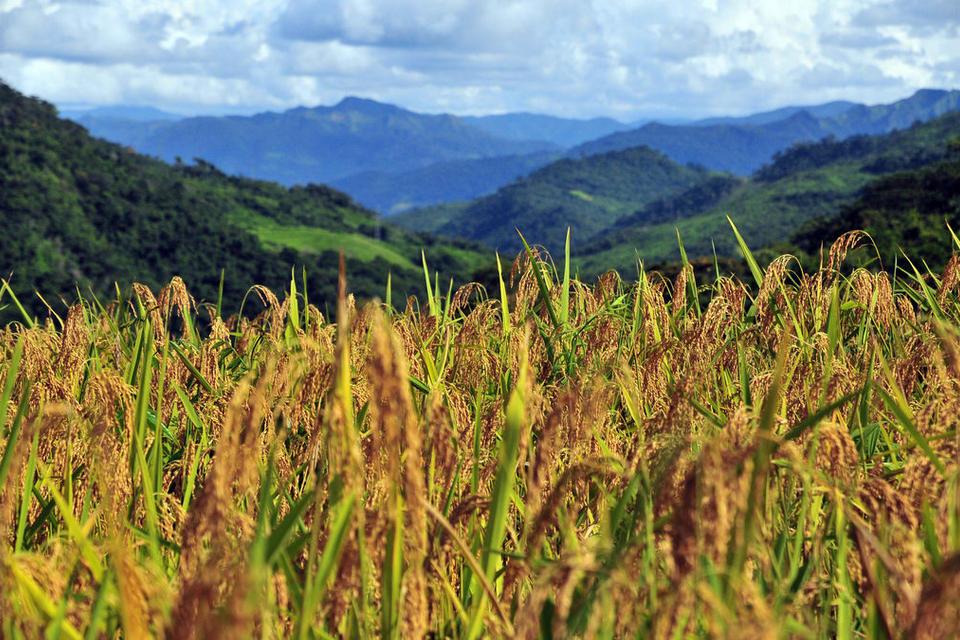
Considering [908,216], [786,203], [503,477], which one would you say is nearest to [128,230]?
[908,216]

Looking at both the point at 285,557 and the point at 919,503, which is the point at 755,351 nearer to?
the point at 919,503

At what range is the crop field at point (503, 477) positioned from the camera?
1454 mm

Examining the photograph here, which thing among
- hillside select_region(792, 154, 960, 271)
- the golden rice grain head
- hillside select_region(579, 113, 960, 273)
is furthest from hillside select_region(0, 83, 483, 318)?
the golden rice grain head

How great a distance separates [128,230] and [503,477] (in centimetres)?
12113

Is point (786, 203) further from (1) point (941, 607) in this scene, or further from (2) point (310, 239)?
(1) point (941, 607)

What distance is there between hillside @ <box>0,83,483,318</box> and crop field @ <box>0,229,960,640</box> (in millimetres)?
86226

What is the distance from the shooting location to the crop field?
1.45 m

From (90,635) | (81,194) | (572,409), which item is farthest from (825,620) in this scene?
(81,194)

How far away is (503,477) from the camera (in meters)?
1.74

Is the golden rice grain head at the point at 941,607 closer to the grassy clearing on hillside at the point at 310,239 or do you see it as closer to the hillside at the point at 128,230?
the hillside at the point at 128,230

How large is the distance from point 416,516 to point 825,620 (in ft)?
3.04

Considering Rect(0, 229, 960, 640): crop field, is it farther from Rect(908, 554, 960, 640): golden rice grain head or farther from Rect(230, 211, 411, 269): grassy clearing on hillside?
Rect(230, 211, 411, 269): grassy clearing on hillside

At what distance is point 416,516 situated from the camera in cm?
153

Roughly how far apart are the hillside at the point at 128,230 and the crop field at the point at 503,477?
86226 mm
